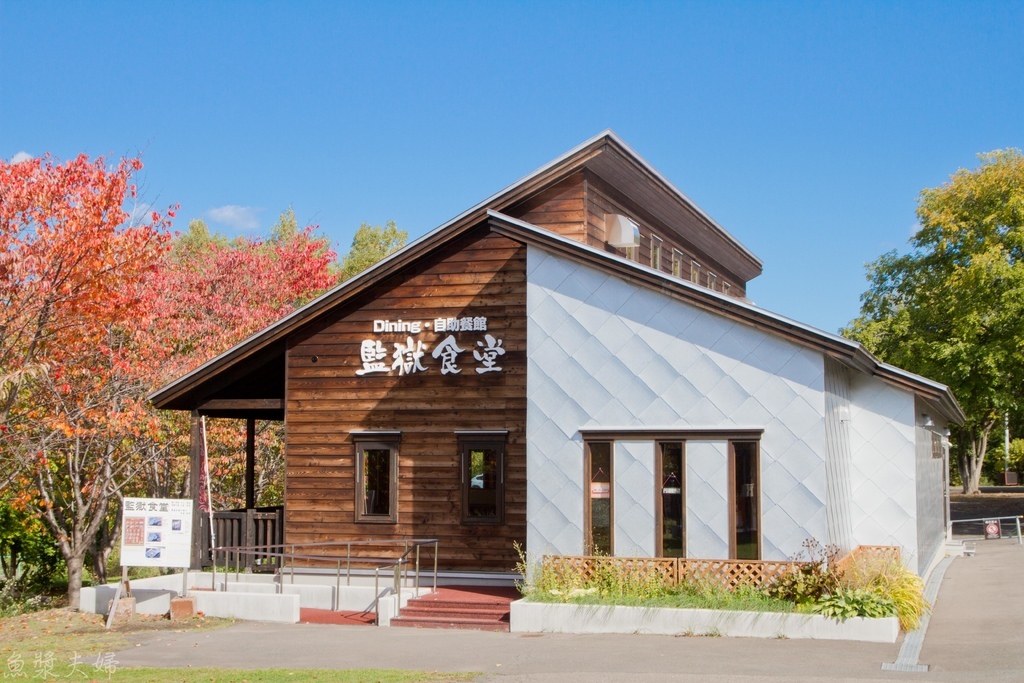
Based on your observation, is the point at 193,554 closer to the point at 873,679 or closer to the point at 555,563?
the point at 555,563

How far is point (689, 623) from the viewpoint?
603 inches

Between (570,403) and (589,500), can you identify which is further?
(570,403)

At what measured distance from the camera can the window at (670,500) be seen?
16641mm

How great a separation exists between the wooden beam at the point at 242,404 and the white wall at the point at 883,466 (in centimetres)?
1013

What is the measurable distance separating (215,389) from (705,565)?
980cm

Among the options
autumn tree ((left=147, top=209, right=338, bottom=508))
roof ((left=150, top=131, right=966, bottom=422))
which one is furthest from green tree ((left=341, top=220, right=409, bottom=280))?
roof ((left=150, top=131, right=966, bottom=422))

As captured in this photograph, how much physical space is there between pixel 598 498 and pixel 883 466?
4871mm

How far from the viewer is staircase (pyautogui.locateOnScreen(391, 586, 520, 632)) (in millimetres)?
16797

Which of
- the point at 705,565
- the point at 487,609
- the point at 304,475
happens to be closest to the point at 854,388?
the point at 705,565

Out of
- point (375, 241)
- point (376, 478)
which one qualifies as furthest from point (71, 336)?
point (375, 241)

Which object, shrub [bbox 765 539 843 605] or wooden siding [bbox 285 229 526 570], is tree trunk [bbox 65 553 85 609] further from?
shrub [bbox 765 539 843 605]

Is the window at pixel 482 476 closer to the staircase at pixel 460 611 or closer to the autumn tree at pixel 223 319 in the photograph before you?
the staircase at pixel 460 611

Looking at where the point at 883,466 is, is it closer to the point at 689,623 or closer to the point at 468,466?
the point at 689,623

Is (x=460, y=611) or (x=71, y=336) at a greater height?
(x=71, y=336)
